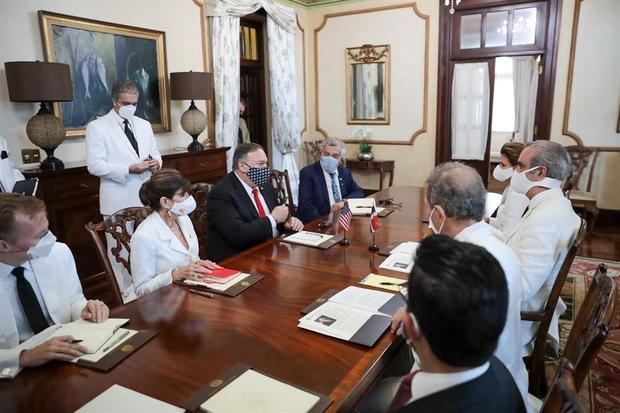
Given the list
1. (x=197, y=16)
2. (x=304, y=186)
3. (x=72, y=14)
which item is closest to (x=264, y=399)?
(x=304, y=186)

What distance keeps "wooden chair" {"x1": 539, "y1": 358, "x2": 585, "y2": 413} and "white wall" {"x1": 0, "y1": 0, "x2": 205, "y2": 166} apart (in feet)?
11.2

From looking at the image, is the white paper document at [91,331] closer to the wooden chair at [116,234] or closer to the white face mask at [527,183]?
the wooden chair at [116,234]

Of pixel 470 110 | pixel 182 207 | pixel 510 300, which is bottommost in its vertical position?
pixel 510 300

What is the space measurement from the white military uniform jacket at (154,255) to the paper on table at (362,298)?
0.71 metres

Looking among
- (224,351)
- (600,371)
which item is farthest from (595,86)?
(224,351)

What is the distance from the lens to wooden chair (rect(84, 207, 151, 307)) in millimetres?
1812

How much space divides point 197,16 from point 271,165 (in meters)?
2.08

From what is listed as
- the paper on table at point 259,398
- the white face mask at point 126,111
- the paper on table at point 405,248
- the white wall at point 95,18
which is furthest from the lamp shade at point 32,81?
the paper on table at point 259,398

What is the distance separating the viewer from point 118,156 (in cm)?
314

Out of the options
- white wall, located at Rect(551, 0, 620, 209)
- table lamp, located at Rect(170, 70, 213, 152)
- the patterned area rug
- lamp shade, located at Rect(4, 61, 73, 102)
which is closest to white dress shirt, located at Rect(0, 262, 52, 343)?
lamp shade, located at Rect(4, 61, 73, 102)

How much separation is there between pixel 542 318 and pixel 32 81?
3.04m

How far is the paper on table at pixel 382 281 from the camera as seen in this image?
1692mm

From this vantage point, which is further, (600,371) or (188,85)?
(188,85)

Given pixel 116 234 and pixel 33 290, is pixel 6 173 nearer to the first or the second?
pixel 116 234
